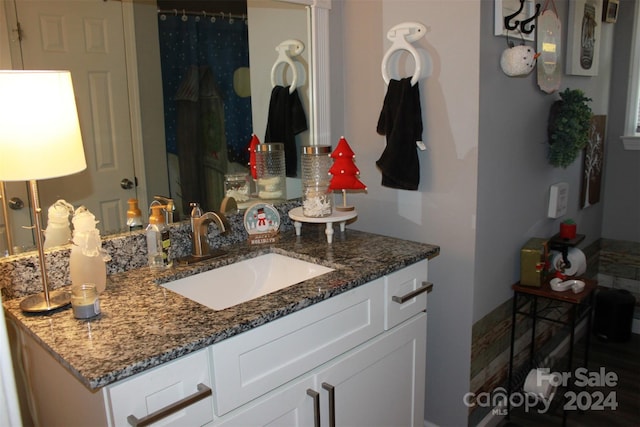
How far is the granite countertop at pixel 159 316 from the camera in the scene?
1.05 m

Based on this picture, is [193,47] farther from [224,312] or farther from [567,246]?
[567,246]

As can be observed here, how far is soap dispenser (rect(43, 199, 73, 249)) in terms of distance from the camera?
1.48m

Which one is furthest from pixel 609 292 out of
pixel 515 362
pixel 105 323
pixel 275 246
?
pixel 105 323

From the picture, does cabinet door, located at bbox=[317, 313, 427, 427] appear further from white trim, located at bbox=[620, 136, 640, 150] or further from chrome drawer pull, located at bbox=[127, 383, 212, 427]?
white trim, located at bbox=[620, 136, 640, 150]

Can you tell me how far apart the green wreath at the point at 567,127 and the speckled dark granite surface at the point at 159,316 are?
898 mm

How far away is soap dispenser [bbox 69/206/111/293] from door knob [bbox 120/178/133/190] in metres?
0.21

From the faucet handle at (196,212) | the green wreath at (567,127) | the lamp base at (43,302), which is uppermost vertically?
the green wreath at (567,127)

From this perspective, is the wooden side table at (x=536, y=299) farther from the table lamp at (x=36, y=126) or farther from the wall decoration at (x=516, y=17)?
the table lamp at (x=36, y=126)

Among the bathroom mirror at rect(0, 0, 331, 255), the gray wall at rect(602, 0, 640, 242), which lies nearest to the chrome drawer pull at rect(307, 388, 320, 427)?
the bathroom mirror at rect(0, 0, 331, 255)

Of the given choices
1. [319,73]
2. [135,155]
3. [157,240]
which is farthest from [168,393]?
[319,73]

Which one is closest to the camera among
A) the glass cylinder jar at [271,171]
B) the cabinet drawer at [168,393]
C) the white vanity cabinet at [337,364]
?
the cabinet drawer at [168,393]

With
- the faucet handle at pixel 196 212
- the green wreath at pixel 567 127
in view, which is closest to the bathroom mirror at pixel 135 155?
the faucet handle at pixel 196 212

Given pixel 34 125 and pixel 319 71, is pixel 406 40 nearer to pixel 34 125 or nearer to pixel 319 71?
pixel 319 71

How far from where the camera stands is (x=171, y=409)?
1.08 m
